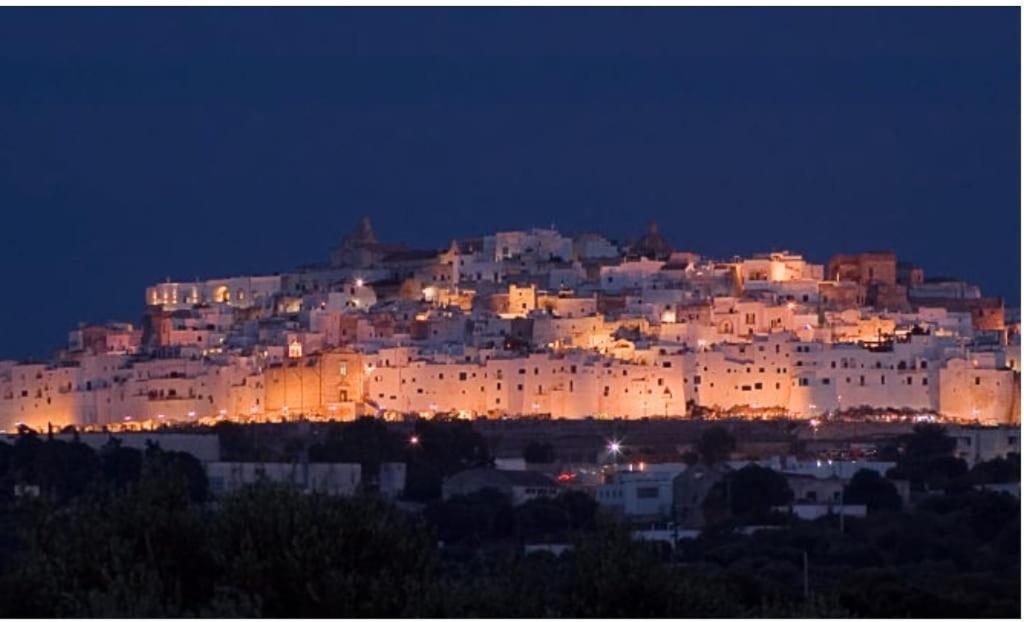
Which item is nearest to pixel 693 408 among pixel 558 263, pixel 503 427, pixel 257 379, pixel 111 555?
pixel 503 427

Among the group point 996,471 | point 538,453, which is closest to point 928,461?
point 996,471

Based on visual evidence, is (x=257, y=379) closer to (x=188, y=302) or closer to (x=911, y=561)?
(x=188, y=302)

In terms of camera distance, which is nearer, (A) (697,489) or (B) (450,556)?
(B) (450,556)

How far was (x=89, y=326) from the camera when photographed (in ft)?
223

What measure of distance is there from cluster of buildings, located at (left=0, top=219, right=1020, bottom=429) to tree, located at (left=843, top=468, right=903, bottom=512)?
1121 centimetres

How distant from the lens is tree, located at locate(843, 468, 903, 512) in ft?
138

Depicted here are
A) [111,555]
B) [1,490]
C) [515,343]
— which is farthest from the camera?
[515,343]

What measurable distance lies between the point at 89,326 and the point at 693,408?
1740 cm

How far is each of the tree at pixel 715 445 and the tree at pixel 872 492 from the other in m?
5.32

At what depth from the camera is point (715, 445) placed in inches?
1978

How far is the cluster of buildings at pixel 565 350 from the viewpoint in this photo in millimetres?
55812

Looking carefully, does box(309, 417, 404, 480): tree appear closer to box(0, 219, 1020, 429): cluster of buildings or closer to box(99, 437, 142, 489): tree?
box(99, 437, 142, 489): tree

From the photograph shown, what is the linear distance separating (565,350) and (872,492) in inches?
622

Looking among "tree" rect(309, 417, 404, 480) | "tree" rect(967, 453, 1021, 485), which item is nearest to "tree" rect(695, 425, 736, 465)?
"tree" rect(967, 453, 1021, 485)
